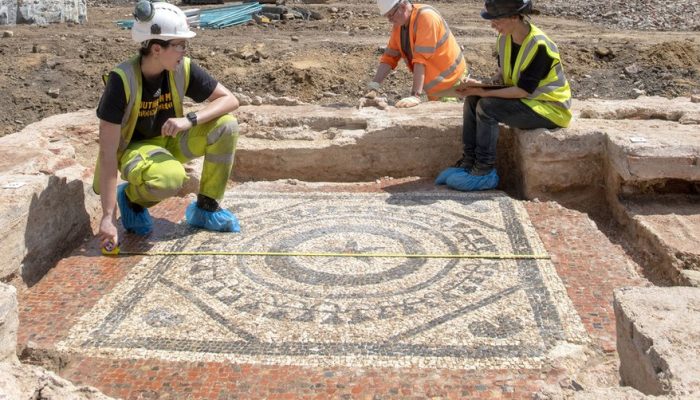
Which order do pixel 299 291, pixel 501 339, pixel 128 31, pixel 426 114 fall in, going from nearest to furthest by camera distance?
pixel 501 339
pixel 299 291
pixel 426 114
pixel 128 31

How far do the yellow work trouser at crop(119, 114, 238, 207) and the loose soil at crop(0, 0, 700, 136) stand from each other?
17.7ft

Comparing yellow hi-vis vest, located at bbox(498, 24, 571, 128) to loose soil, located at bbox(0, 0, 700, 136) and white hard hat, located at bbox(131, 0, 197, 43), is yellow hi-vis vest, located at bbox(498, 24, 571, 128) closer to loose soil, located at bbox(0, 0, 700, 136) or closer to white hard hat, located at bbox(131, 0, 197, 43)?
white hard hat, located at bbox(131, 0, 197, 43)

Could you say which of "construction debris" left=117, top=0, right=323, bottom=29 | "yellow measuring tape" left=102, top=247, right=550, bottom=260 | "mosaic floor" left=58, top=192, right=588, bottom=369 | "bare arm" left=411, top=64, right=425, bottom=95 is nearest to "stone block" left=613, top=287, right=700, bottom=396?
"mosaic floor" left=58, top=192, right=588, bottom=369

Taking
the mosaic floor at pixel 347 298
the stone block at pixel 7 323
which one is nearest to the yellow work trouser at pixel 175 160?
the mosaic floor at pixel 347 298

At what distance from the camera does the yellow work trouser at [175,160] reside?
13.3ft

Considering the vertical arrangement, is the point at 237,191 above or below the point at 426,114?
below

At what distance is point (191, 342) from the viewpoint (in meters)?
3.18

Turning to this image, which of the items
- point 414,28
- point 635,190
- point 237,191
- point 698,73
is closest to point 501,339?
point 635,190

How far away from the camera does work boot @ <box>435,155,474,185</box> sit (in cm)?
521

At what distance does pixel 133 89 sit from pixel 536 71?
2.62m

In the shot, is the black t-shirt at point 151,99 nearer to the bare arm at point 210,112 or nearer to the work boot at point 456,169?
the bare arm at point 210,112

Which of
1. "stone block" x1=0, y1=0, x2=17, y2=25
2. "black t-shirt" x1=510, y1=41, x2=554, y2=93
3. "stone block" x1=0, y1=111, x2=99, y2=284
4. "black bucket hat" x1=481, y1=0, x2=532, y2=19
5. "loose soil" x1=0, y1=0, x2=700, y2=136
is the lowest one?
"loose soil" x1=0, y1=0, x2=700, y2=136

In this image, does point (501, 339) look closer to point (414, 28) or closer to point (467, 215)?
point (467, 215)

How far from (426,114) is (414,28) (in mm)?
732
